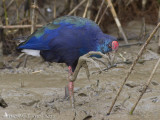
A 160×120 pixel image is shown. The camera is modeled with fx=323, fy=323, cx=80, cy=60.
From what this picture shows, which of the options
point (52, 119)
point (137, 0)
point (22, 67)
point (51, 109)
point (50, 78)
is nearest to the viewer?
point (52, 119)

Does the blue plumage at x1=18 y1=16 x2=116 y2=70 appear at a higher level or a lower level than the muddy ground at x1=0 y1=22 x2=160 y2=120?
higher

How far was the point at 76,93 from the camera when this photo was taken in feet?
13.6

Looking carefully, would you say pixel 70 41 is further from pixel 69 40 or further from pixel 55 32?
pixel 55 32

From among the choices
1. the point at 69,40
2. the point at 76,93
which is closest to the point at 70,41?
the point at 69,40

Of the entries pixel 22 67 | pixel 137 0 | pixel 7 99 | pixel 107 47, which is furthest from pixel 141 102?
pixel 137 0

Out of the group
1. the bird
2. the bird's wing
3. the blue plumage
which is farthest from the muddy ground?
the bird's wing

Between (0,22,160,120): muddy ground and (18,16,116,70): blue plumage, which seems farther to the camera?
(18,16,116,70): blue plumage

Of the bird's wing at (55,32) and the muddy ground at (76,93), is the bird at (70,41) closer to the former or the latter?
the bird's wing at (55,32)

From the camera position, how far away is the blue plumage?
3.66 metres

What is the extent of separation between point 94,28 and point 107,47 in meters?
0.30

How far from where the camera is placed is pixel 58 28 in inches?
153

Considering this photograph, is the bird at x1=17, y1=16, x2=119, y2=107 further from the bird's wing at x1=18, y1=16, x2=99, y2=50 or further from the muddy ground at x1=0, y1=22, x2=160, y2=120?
the muddy ground at x1=0, y1=22, x2=160, y2=120

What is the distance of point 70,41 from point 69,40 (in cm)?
2

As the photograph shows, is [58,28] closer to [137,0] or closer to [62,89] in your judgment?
[62,89]
